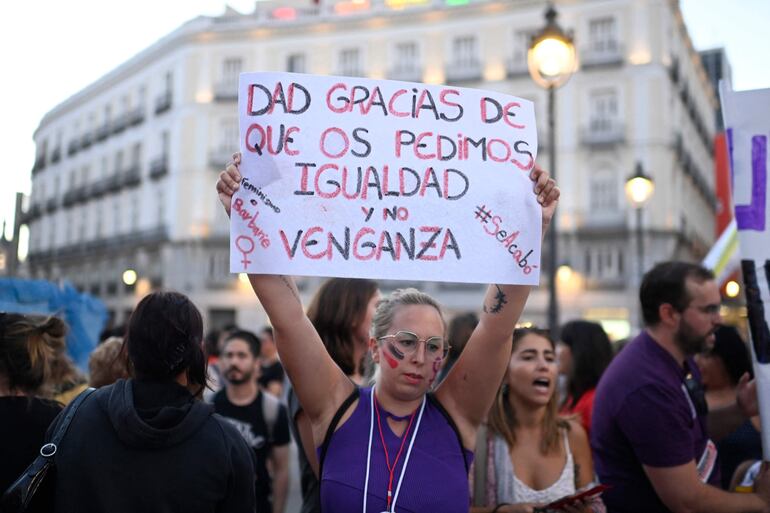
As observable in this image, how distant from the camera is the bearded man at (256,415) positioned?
4.83 m

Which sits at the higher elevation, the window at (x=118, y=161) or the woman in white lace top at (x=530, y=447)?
the window at (x=118, y=161)

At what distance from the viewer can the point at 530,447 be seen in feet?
11.2

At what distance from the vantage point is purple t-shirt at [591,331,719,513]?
9.48 ft

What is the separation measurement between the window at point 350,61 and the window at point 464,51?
180 inches

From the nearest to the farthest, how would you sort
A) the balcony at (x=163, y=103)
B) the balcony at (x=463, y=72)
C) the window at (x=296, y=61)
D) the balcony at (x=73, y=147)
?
1. the balcony at (x=463, y=72)
2. the window at (x=296, y=61)
3. the balcony at (x=163, y=103)
4. the balcony at (x=73, y=147)

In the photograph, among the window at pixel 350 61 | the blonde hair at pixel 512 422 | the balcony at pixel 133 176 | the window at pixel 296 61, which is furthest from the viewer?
the balcony at pixel 133 176

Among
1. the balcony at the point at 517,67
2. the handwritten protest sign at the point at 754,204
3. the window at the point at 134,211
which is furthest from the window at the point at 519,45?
the handwritten protest sign at the point at 754,204

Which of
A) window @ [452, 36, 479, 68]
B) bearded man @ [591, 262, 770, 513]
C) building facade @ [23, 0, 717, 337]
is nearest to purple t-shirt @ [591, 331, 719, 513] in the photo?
bearded man @ [591, 262, 770, 513]

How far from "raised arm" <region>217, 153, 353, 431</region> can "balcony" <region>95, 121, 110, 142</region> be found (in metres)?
44.2

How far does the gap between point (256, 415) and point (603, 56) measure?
29.0 meters

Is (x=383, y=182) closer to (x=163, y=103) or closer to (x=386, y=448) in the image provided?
(x=386, y=448)

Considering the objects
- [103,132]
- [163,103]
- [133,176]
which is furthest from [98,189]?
[163,103]

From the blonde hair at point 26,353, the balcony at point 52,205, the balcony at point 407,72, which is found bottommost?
the blonde hair at point 26,353

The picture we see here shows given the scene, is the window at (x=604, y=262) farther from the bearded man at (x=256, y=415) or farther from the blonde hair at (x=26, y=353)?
the blonde hair at (x=26, y=353)
